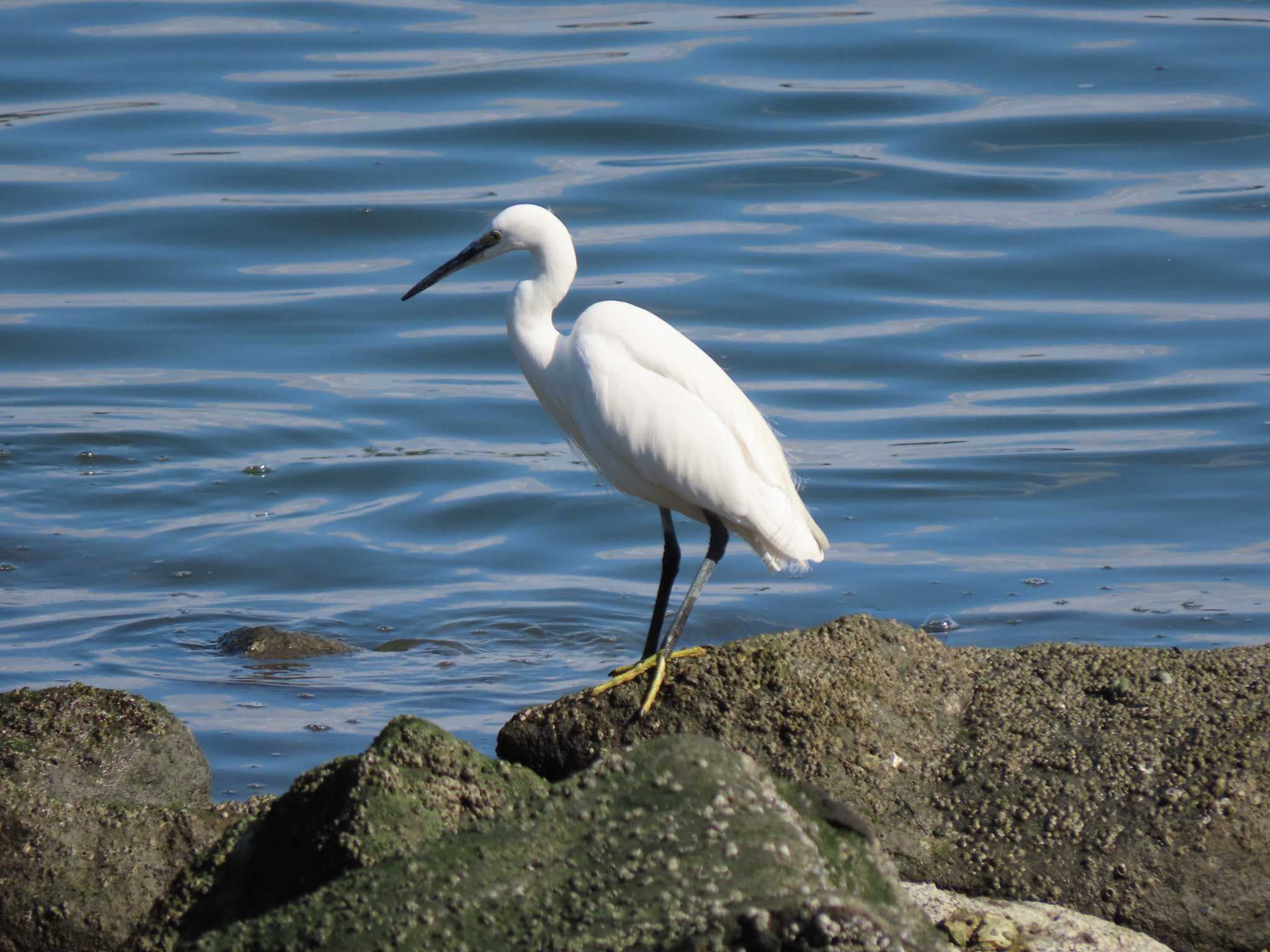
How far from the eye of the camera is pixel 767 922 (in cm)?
Result: 218

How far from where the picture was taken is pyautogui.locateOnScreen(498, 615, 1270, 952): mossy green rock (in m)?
3.65

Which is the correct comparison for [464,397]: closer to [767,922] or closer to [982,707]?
[982,707]

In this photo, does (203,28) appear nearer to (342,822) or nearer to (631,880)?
(342,822)

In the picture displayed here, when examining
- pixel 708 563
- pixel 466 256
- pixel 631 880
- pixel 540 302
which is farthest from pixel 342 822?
pixel 466 256

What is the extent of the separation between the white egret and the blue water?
3.88ft

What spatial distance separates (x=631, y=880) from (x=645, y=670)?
186 centimetres

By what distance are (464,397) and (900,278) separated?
3.51 metres

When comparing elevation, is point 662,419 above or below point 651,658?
above

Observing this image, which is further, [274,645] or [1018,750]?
[274,645]

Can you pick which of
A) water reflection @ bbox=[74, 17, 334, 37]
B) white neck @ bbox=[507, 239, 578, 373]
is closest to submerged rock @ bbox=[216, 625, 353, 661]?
white neck @ bbox=[507, 239, 578, 373]

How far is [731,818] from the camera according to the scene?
104 inches

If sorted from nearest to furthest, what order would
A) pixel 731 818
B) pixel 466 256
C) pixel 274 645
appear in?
pixel 731 818, pixel 466 256, pixel 274 645

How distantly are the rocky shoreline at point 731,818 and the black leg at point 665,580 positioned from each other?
2.70ft

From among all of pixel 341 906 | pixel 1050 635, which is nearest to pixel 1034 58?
pixel 1050 635
